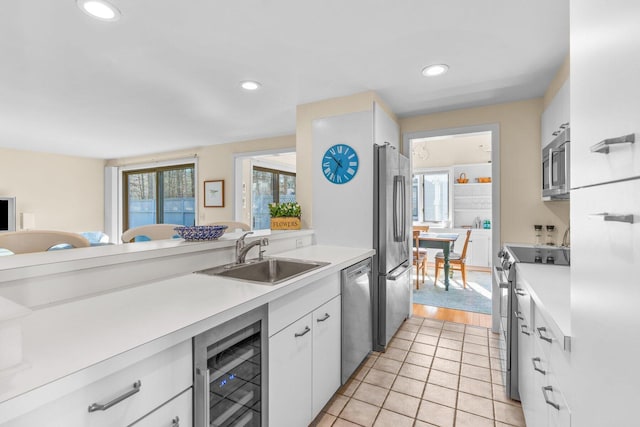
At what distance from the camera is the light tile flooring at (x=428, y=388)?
1.80m

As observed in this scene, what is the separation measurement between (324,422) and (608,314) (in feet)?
5.27

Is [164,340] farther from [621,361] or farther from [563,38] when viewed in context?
[563,38]

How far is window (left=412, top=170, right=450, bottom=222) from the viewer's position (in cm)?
659

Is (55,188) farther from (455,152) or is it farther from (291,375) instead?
(455,152)

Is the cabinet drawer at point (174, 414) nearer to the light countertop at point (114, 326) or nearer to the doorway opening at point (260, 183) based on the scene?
the light countertop at point (114, 326)

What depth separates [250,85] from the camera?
261 centimetres

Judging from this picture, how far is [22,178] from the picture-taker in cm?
529

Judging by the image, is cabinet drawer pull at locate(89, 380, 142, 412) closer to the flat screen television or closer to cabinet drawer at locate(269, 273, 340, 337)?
cabinet drawer at locate(269, 273, 340, 337)

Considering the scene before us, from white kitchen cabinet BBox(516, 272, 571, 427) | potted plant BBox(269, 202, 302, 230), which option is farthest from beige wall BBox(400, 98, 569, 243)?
potted plant BBox(269, 202, 302, 230)

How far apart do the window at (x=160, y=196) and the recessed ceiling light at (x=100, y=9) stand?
414 cm

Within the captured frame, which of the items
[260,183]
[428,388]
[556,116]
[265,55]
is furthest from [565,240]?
[260,183]

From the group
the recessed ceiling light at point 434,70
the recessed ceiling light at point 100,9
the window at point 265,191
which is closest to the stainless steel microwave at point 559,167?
the recessed ceiling light at point 434,70

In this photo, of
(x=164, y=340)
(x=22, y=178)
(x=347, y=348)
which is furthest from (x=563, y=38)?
(x=22, y=178)

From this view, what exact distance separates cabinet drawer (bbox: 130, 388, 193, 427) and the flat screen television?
6.26 m
